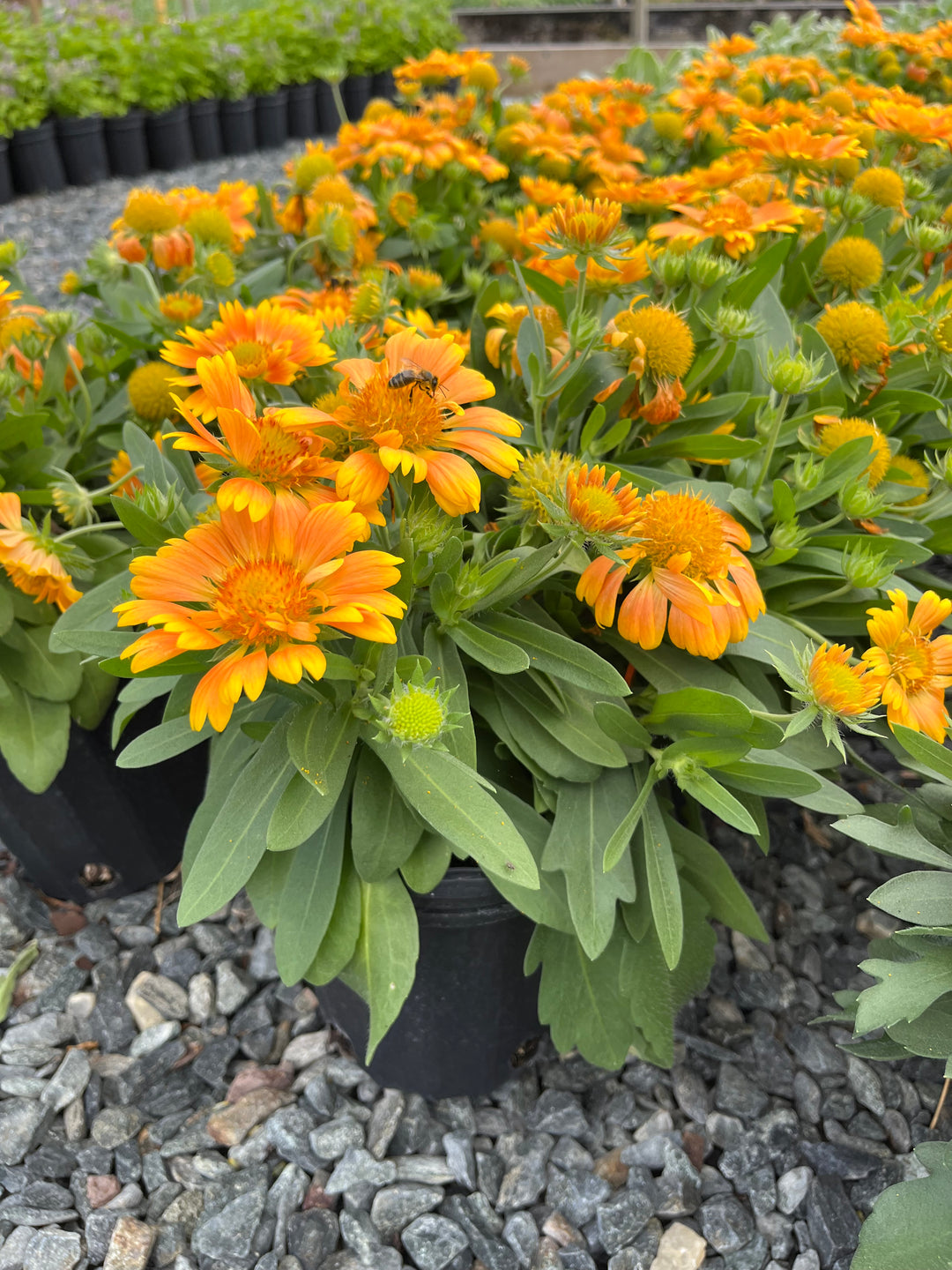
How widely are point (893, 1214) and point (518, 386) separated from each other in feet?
3.22

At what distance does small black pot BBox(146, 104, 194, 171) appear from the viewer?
559 centimetres

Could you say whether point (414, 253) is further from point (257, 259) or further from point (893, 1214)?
point (893, 1214)

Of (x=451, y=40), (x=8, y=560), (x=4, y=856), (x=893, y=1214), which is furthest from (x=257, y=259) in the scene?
(x=451, y=40)

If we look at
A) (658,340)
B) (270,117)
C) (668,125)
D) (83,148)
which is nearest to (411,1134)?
(658,340)

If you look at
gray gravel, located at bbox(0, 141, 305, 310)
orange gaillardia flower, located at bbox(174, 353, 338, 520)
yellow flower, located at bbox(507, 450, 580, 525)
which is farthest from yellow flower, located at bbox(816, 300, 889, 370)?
gray gravel, located at bbox(0, 141, 305, 310)

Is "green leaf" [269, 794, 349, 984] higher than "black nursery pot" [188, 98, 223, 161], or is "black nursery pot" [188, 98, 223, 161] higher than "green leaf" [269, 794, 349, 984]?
"black nursery pot" [188, 98, 223, 161]

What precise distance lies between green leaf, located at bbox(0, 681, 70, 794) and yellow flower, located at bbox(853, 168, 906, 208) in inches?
56.2

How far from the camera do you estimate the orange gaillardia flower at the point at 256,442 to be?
73 centimetres

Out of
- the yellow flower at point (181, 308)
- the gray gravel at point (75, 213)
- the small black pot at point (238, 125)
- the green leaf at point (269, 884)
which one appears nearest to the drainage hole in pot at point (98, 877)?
the green leaf at point (269, 884)

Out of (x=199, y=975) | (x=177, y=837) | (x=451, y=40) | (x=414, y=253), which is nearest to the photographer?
(x=199, y=975)

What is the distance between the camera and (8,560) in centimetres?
103

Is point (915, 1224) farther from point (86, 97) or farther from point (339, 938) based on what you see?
point (86, 97)

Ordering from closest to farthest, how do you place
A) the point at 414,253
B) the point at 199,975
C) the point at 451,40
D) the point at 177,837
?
the point at 199,975, the point at 177,837, the point at 414,253, the point at 451,40

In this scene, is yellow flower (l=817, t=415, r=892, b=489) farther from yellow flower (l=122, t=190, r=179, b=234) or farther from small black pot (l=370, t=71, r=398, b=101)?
small black pot (l=370, t=71, r=398, b=101)
